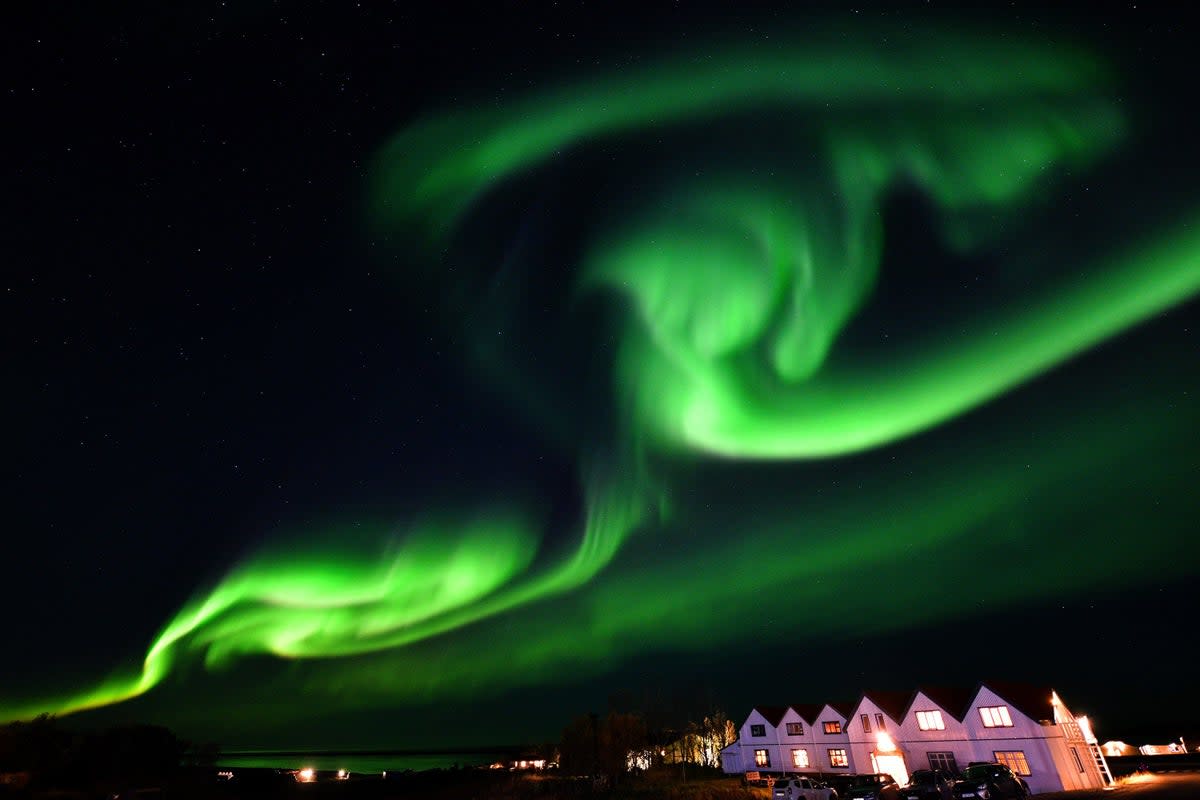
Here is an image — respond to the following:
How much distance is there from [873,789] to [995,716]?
20.2 m

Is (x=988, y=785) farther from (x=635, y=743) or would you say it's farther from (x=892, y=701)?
(x=635, y=743)

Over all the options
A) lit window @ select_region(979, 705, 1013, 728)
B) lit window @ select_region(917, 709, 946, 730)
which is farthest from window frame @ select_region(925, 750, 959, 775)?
lit window @ select_region(979, 705, 1013, 728)

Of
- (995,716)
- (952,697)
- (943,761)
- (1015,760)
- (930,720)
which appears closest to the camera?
(1015,760)

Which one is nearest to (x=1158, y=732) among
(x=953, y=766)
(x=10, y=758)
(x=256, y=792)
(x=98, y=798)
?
(x=953, y=766)

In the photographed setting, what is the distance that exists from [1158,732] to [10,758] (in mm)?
154806

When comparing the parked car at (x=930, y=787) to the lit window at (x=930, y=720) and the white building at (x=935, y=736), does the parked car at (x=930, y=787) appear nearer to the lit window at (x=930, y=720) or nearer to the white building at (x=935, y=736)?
the white building at (x=935, y=736)

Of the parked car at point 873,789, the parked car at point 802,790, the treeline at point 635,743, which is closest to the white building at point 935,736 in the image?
the treeline at point 635,743

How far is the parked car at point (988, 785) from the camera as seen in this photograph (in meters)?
28.1

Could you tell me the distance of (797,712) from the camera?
214 feet

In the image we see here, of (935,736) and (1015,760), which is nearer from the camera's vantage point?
(1015,760)

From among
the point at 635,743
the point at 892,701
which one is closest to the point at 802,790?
the point at 892,701

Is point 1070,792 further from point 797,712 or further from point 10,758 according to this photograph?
point 10,758

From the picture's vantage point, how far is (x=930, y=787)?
29922 millimetres

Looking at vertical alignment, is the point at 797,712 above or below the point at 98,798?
above
